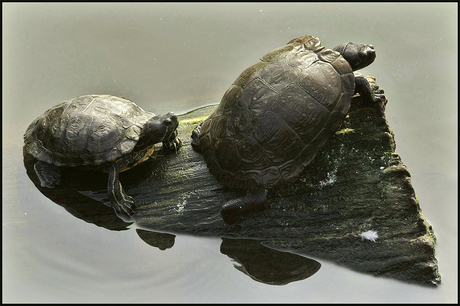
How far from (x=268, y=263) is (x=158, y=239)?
121cm

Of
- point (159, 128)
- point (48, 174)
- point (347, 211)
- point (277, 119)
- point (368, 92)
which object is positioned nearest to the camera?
point (277, 119)

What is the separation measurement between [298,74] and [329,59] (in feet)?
1.42

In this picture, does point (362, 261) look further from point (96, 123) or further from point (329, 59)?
point (96, 123)

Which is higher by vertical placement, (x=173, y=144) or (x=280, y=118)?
(x=280, y=118)

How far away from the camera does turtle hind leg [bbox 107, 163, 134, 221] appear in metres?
4.31

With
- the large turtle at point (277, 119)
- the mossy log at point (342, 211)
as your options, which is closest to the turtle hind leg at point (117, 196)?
the mossy log at point (342, 211)

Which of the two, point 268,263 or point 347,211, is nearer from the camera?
point 347,211

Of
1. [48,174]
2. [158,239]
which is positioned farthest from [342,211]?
[48,174]

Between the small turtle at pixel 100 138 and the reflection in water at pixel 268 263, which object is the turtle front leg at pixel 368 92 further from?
the small turtle at pixel 100 138

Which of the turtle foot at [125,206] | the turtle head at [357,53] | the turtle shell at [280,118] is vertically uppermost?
the turtle head at [357,53]

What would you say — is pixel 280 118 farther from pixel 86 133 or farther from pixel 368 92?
pixel 86 133

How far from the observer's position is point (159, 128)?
4.32 m

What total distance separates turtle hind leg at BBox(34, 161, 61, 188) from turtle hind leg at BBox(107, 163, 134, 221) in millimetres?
711

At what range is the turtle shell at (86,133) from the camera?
169 inches
